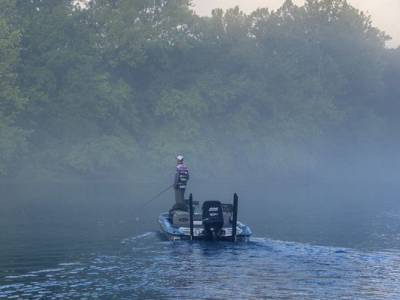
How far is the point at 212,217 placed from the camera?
102ft

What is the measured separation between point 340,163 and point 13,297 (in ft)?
289

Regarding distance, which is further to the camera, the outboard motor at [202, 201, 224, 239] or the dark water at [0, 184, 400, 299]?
the outboard motor at [202, 201, 224, 239]

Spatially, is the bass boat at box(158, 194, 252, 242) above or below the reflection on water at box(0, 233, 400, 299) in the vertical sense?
above

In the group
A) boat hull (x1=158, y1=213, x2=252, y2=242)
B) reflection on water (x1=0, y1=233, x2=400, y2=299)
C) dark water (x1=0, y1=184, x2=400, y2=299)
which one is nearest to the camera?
reflection on water (x1=0, y1=233, x2=400, y2=299)

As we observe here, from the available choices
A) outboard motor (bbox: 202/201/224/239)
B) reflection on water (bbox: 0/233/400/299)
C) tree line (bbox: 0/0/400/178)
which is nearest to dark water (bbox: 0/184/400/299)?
reflection on water (bbox: 0/233/400/299)

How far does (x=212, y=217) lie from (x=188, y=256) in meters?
3.29

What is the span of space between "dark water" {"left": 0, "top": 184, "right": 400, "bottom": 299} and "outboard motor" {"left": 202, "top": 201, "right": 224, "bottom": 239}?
0.65 meters

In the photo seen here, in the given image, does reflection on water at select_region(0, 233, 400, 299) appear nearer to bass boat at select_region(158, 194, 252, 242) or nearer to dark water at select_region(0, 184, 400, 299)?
dark water at select_region(0, 184, 400, 299)

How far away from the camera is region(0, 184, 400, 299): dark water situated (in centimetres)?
2261

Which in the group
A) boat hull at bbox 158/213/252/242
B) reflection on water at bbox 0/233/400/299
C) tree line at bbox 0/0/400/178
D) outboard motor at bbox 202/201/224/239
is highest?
tree line at bbox 0/0/400/178

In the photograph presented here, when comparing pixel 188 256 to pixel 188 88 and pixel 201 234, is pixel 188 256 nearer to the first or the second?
pixel 201 234

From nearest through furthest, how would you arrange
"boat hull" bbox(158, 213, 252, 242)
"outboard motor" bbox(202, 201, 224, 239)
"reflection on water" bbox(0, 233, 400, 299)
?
"reflection on water" bbox(0, 233, 400, 299), "outboard motor" bbox(202, 201, 224, 239), "boat hull" bbox(158, 213, 252, 242)

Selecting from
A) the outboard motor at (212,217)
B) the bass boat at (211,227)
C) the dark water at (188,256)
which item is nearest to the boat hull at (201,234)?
the bass boat at (211,227)

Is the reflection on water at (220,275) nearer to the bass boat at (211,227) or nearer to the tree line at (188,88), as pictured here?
the bass boat at (211,227)
